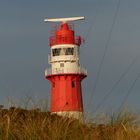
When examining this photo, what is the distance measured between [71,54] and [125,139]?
942 inches

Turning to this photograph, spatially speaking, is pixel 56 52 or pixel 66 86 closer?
pixel 66 86

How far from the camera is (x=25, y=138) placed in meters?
8.69

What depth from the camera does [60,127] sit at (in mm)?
9062

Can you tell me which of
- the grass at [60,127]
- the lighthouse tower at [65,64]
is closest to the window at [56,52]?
the lighthouse tower at [65,64]

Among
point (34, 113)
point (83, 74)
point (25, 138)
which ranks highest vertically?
point (83, 74)

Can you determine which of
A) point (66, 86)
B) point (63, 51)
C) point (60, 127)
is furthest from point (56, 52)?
point (60, 127)

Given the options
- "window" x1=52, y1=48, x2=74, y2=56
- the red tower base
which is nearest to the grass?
the red tower base

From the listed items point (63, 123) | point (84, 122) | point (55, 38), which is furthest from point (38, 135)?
point (55, 38)

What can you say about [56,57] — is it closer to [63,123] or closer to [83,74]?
[83,74]

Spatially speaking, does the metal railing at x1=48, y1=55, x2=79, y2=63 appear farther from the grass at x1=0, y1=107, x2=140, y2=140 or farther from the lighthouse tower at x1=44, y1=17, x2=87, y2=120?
the grass at x1=0, y1=107, x2=140, y2=140

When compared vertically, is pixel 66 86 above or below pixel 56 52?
below

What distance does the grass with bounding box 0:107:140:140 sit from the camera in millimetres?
8781

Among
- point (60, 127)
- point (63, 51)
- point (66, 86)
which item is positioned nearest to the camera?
point (60, 127)

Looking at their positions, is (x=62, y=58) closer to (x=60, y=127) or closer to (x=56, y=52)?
(x=56, y=52)
